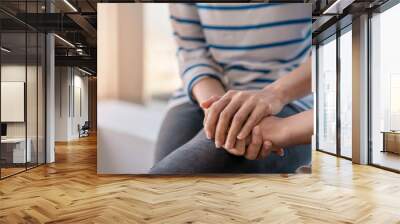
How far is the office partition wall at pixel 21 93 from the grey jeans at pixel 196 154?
2291 millimetres

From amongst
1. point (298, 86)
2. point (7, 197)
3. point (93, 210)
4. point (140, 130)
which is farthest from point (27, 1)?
point (298, 86)

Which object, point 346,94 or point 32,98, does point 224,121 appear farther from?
point 346,94

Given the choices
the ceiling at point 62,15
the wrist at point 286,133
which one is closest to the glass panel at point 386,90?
the ceiling at point 62,15

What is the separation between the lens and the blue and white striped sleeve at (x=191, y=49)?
5.84 meters

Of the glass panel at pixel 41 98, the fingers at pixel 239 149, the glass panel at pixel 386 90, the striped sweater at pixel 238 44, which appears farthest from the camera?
the glass panel at pixel 41 98

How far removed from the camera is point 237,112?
5652 millimetres

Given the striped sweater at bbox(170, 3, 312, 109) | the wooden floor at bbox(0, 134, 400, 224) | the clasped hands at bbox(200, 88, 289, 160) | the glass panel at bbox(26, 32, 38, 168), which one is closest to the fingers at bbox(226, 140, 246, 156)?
the clasped hands at bbox(200, 88, 289, 160)

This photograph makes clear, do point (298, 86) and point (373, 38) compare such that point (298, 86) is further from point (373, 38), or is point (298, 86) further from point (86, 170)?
point (86, 170)

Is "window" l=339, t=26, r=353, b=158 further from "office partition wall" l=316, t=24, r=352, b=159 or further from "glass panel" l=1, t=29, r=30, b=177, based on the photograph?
"glass panel" l=1, t=29, r=30, b=177

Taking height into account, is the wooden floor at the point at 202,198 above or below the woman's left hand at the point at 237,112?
below

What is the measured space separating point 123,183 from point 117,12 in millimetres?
2488

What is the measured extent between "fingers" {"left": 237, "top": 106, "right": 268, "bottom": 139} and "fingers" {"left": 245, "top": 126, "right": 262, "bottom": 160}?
83mm

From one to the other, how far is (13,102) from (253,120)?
145 inches

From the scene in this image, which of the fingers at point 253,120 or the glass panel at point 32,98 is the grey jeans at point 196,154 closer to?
the fingers at point 253,120
